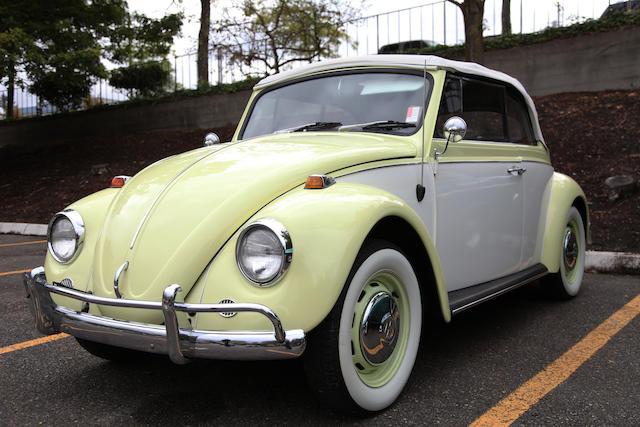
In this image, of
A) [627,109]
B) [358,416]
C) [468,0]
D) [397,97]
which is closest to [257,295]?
[358,416]

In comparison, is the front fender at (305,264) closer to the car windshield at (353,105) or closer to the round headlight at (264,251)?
the round headlight at (264,251)

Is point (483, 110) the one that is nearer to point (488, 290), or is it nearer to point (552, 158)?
point (488, 290)

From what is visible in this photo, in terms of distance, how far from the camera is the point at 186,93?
50.2 feet

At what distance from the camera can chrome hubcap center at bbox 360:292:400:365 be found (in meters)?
2.31

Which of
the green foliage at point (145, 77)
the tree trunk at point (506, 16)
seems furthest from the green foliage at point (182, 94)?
the tree trunk at point (506, 16)

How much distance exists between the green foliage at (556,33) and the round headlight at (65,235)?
1070 cm

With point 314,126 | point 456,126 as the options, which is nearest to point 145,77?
point 314,126

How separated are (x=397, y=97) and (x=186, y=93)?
43.1 ft

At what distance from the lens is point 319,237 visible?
208cm

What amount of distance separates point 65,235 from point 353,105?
175 cm

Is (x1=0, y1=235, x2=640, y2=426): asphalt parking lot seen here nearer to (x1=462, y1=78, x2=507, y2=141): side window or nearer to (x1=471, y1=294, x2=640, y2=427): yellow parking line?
(x1=471, y1=294, x2=640, y2=427): yellow parking line

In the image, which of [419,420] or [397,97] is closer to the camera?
[419,420]

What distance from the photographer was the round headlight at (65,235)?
8.36 feet

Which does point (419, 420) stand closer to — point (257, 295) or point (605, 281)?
point (257, 295)
